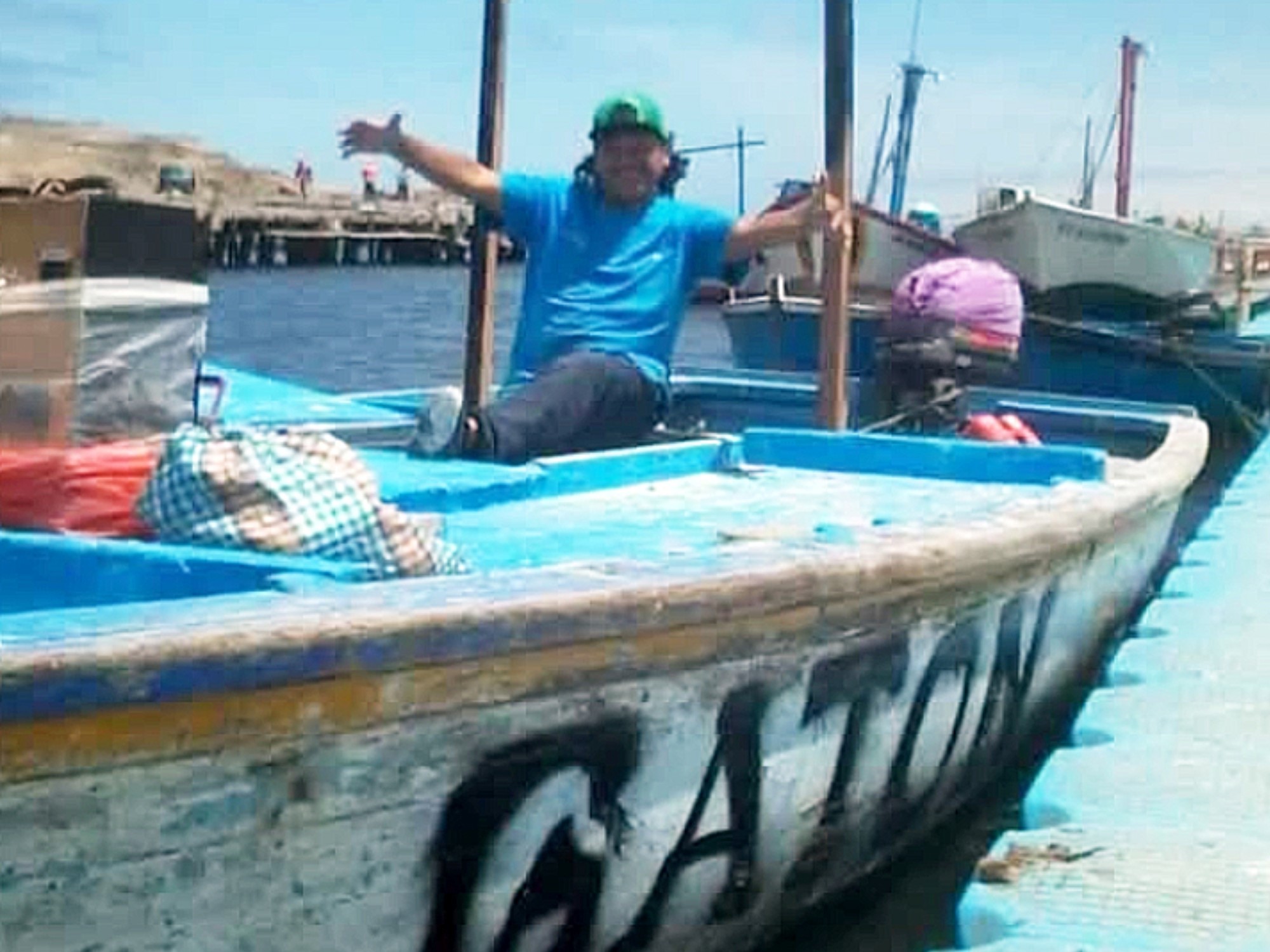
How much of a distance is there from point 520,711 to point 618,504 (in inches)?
68.6

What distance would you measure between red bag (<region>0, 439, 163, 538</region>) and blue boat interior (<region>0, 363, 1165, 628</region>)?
0.63 feet

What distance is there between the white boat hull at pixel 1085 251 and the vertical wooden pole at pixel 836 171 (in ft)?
35.8

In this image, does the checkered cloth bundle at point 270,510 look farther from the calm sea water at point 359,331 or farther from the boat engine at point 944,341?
the calm sea water at point 359,331

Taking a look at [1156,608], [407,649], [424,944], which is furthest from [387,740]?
[1156,608]

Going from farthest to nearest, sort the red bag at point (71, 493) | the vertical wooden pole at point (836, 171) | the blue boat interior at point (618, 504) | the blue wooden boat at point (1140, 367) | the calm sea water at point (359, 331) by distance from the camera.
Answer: the calm sea water at point (359, 331) → the blue wooden boat at point (1140, 367) → the vertical wooden pole at point (836, 171) → the red bag at point (71, 493) → the blue boat interior at point (618, 504)

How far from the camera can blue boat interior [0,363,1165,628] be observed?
382 cm

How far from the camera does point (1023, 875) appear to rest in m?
4.09

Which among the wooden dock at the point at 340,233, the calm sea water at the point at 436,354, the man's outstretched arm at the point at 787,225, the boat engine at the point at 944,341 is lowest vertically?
the calm sea water at the point at 436,354

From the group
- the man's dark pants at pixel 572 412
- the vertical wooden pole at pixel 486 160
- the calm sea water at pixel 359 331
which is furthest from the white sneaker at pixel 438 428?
the calm sea water at pixel 359 331

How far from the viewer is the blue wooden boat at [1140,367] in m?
14.6

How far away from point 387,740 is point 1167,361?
470 inches

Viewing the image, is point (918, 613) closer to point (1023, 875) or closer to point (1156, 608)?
point (1023, 875)

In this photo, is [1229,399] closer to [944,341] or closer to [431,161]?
[944,341]

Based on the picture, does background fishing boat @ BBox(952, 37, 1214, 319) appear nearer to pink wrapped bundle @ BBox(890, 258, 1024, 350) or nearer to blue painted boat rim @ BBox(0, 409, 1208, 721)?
pink wrapped bundle @ BBox(890, 258, 1024, 350)
